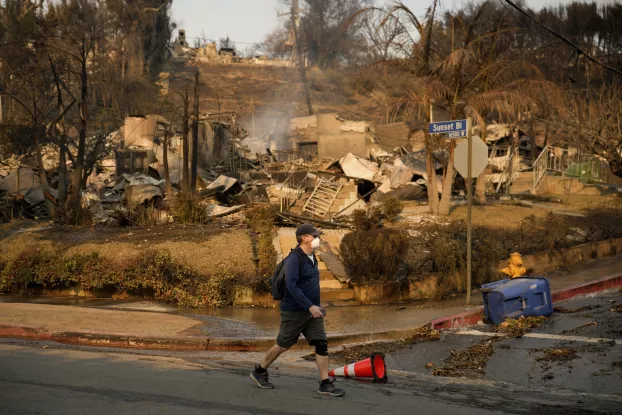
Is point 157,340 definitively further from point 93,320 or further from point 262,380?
A: point 262,380

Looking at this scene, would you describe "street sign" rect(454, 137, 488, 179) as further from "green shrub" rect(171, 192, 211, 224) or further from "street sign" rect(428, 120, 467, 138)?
"green shrub" rect(171, 192, 211, 224)

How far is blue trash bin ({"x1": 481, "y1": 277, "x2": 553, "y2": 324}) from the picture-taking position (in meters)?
11.6

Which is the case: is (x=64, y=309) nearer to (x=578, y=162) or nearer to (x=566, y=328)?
(x=566, y=328)

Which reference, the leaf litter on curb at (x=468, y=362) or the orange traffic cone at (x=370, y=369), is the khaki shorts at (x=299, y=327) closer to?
the orange traffic cone at (x=370, y=369)

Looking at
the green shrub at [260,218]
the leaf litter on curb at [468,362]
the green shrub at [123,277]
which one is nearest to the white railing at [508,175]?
the green shrub at [260,218]

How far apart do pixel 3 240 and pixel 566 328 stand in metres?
13.2

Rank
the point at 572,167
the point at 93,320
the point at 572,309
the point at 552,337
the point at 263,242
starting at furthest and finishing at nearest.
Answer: the point at 572,167 < the point at 263,242 < the point at 572,309 < the point at 93,320 < the point at 552,337

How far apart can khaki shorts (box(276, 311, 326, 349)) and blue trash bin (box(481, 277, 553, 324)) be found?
16.0 feet

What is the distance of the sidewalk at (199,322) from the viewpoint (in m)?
10.8

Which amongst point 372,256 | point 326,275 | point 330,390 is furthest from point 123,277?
point 330,390

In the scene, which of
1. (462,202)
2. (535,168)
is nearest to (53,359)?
(462,202)

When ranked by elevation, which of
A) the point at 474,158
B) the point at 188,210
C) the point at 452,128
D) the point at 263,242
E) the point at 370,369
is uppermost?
the point at 452,128

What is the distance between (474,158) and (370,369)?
7316mm

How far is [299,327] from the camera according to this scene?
297 inches
